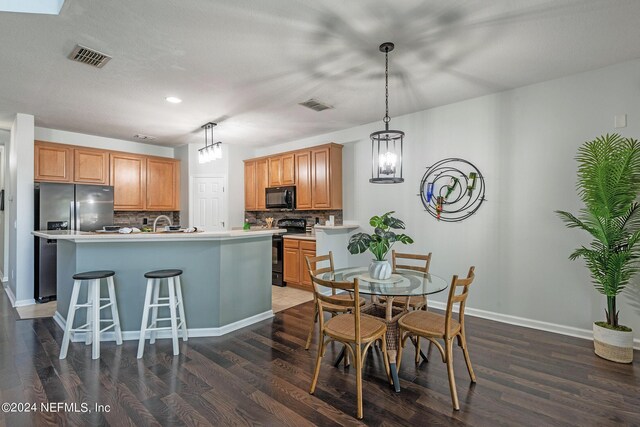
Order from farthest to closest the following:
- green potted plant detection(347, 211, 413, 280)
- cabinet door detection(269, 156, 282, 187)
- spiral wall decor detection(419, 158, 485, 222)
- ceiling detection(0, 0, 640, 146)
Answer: cabinet door detection(269, 156, 282, 187), spiral wall decor detection(419, 158, 485, 222), green potted plant detection(347, 211, 413, 280), ceiling detection(0, 0, 640, 146)

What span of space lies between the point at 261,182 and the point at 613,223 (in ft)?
16.9

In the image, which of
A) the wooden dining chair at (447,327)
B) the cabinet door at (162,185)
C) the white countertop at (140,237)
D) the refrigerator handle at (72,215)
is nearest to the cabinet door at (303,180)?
the white countertop at (140,237)

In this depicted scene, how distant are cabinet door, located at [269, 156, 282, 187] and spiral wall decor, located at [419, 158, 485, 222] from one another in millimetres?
2679

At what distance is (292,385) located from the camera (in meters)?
2.29

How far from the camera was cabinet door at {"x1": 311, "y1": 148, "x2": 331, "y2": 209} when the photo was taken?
5.00 meters

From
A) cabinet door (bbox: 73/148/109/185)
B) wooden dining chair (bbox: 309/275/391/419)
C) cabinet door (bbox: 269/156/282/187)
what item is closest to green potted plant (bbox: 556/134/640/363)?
wooden dining chair (bbox: 309/275/391/419)

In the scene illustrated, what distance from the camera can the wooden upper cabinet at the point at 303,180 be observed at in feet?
17.3

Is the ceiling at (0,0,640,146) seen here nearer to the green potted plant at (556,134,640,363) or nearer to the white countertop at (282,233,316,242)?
the green potted plant at (556,134,640,363)

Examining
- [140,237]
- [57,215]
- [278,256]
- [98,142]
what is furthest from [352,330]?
[98,142]

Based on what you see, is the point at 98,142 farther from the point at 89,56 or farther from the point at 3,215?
the point at 89,56

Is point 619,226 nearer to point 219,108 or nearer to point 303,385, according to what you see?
point 303,385

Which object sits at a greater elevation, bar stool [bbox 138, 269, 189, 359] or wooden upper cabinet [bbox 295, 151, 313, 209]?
wooden upper cabinet [bbox 295, 151, 313, 209]

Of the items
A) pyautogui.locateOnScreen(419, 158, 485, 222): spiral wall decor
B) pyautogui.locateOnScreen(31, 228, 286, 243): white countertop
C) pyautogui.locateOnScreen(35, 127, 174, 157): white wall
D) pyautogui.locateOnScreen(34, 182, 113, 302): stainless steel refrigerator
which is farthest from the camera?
pyautogui.locateOnScreen(35, 127, 174, 157): white wall

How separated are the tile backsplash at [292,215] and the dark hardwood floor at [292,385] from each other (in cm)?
259
